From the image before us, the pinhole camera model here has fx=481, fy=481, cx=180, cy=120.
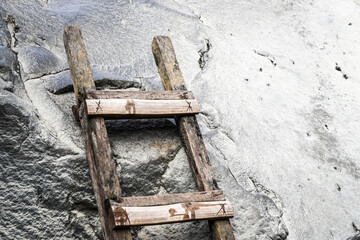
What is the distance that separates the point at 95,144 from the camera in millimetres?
2160

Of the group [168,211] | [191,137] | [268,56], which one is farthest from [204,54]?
[168,211]

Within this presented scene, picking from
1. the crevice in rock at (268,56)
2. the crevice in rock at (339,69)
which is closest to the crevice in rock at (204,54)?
the crevice in rock at (268,56)

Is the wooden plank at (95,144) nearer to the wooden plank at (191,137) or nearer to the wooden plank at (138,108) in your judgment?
the wooden plank at (138,108)

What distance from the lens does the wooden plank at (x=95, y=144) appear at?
204 centimetres

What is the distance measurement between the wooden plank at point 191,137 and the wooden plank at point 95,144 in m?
0.43

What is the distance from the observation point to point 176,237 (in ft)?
7.54

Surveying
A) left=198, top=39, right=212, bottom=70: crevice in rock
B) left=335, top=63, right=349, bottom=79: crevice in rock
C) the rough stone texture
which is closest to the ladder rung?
the rough stone texture

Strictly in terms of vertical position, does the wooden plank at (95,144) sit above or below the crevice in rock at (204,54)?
below

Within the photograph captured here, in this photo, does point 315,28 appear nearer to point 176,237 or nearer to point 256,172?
point 256,172

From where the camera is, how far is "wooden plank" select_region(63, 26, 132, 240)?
2.04m

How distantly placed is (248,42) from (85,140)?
1516 millimetres

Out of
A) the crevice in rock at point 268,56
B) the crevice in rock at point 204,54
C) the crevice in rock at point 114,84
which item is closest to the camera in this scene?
the crevice in rock at point 114,84

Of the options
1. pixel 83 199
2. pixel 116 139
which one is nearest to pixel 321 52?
pixel 116 139

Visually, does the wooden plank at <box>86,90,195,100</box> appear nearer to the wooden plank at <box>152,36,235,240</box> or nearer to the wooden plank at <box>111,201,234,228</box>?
the wooden plank at <box>152,36,235,240</box>
